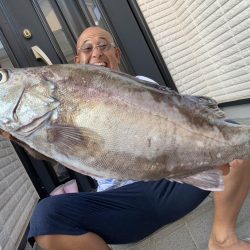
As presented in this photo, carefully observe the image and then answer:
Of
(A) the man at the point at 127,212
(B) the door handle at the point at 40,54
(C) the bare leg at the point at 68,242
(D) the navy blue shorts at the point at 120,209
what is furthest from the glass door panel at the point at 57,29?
(C) the bare leg at the point at 68,242

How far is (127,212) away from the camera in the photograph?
248 cm

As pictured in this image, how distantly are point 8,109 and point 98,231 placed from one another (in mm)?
1045

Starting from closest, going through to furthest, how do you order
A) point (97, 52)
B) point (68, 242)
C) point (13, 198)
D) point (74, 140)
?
point (74, 140) < point (68, 242) < point (97, 52) < point (13, 198)

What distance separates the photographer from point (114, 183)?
2.72 meters

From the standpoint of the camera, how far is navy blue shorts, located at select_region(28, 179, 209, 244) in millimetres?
2348

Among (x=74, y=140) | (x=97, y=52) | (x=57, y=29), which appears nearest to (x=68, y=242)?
(x=74, y=140)

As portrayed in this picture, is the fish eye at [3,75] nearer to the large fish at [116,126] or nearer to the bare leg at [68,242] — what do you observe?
Result: the large fish at [116,126]

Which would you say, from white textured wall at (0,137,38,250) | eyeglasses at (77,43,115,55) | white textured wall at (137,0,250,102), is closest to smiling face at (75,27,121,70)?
eyeglasses at (77,43,115,55)

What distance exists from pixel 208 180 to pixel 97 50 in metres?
1.65

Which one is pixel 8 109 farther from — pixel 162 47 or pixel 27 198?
pixel 162 47

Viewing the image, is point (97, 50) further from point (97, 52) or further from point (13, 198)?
point (13, 198)

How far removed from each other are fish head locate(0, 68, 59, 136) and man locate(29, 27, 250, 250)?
0.80 meters

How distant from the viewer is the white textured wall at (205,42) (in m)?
3.83

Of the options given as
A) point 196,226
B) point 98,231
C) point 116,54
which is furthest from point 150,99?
point 116,54
